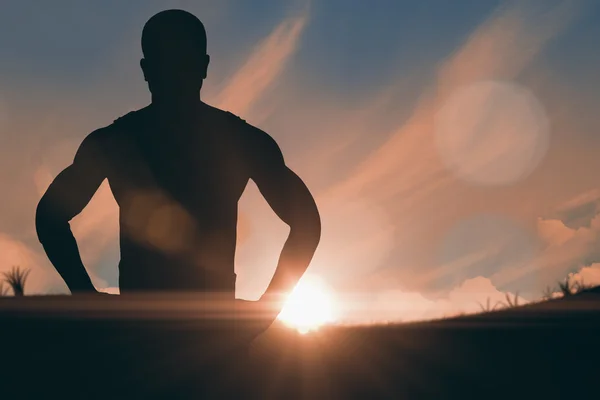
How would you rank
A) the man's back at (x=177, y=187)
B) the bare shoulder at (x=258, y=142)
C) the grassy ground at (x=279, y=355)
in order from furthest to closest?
the bare shoulder at (x=258, y=142)
the man's back at (x=177, y=187)
the grassy ground at (x=279, y=355)

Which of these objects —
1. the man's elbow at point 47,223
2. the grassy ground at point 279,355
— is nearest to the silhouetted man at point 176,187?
the man's elbow at point 47,223

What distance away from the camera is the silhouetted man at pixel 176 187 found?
4438mm

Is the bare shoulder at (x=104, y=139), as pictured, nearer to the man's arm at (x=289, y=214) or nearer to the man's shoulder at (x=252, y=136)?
the man's shoulder at (x=252, y=136)

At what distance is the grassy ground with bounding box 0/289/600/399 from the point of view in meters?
4.03

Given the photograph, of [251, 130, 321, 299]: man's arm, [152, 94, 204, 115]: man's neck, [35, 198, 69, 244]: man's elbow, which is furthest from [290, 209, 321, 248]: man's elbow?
[35, 198, 69, 244]: man's elbow

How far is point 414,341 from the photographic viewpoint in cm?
523

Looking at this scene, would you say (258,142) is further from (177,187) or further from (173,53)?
(173,53)

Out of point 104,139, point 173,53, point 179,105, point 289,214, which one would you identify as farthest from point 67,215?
point 289,214

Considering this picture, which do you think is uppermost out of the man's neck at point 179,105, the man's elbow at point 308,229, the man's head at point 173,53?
the man's head at point 173,53

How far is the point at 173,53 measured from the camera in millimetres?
4629

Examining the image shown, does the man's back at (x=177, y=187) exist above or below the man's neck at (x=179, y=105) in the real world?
below

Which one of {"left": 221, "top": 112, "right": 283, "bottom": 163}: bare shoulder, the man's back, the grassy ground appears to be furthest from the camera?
{"left": 221, "top": 112, "right": 283, "bottom": 163}: bare shoulder

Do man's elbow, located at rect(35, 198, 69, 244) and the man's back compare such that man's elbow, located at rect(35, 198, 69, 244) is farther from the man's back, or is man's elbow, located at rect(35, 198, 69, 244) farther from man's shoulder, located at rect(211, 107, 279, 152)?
man's shoulder, located at rect(211, 107, 279, 152)

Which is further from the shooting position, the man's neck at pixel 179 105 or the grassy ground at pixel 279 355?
the man's neck at pixel 179 105
